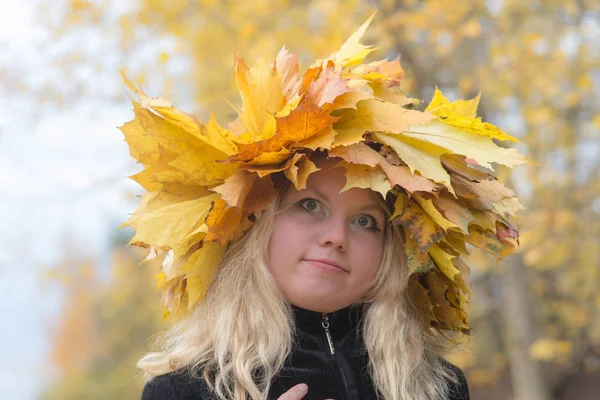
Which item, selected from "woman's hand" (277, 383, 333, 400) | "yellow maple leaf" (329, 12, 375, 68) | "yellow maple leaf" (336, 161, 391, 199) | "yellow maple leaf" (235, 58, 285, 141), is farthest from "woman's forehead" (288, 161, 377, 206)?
"woman's hand" (277, 383, 333, 400)

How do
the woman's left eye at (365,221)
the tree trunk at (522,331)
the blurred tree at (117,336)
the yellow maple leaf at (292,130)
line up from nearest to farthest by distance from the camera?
the yellow maple leaf at (292,130) < the woman's left eye at (365,221) < the tree trunk at (522,331) < the blurred tree at (117,336)

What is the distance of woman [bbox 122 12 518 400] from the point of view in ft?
6.48

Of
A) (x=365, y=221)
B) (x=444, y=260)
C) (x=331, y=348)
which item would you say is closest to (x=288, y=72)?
(x=365, y=221)

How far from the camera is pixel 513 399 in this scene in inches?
389

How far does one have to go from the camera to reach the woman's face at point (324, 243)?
6.77 ft

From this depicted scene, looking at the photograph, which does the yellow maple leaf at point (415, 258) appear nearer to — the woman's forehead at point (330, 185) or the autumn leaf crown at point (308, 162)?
the autumn leaf crown at point (308, 162)

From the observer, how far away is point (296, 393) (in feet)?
6.81

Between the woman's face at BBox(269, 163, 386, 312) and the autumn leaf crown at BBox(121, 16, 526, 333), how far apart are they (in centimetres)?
8

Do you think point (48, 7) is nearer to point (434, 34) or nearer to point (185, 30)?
point (185, 30)

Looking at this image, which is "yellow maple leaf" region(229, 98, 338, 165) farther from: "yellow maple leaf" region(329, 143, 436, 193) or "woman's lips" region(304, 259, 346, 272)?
"woman's lips" region(304, 259, 346, 272)

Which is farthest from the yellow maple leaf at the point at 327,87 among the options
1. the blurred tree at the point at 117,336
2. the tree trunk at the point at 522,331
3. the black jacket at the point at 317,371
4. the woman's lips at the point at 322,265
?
the blurred tree at the point at 117,336

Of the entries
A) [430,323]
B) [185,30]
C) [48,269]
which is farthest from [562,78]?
[48,269]

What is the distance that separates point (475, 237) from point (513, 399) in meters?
8.55

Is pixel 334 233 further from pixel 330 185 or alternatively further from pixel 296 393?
pixel 296 393
